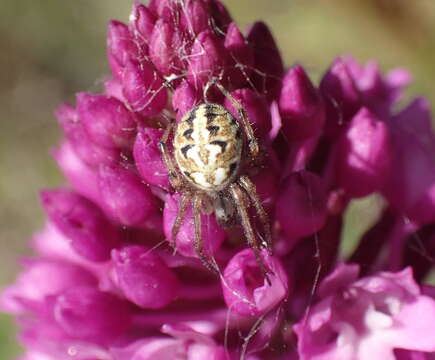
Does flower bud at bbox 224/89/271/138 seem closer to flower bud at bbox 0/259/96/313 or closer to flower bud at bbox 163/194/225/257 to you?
flower bud at bbox 163/194/225/257

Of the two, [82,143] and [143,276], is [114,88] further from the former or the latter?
[143,276]

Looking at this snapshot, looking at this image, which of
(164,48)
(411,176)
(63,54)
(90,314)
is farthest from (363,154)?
(63,54)

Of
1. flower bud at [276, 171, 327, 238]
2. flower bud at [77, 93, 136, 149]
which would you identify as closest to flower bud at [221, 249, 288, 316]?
flower bud at [276, 171, 327, 238]

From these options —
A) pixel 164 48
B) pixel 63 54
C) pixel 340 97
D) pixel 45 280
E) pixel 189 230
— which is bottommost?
pixel 63 54

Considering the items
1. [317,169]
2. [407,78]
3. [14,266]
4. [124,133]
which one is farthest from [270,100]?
[14,266]

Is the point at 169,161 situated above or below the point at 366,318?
above
